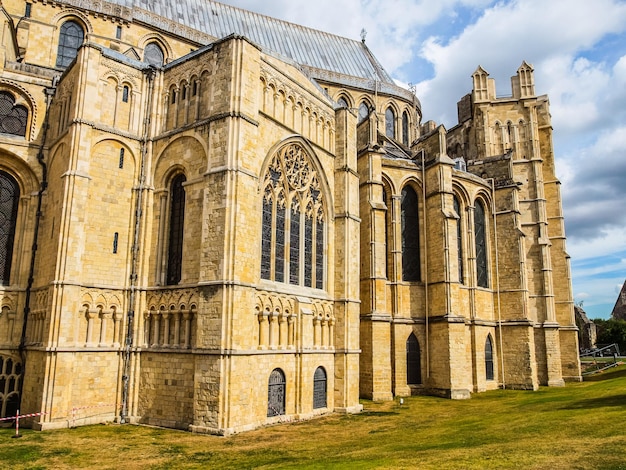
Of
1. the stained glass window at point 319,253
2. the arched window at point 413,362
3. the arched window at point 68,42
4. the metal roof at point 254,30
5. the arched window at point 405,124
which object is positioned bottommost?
the arched window at point 413,362

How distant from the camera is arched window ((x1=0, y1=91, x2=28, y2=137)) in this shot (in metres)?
19.6

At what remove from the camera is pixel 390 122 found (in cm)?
3828

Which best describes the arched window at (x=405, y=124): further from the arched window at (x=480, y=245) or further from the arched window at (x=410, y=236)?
the arched window at (x=410, y=236)

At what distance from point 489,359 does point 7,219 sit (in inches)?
995

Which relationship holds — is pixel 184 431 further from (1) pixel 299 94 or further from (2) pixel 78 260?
(1) pixel 299 94

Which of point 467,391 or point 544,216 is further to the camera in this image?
point 544,216

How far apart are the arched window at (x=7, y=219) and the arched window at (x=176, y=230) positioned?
586 cm

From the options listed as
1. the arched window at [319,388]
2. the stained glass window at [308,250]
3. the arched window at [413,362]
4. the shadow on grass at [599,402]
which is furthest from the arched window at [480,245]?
the arched window at [319,388]

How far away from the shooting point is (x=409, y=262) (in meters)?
28.3

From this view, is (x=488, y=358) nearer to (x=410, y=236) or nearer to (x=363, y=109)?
(x=410, y=236)

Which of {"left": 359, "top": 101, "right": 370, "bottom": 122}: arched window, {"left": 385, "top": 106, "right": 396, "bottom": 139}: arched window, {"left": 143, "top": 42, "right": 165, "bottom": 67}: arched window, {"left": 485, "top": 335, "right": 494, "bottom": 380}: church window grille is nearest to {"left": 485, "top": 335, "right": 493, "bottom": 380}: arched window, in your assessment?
{"left": 485, "top": 335, "right": 494, "bottom": 380}: church window grille

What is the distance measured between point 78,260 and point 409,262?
1716 cm

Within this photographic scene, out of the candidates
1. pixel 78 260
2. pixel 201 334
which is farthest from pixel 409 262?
pixel 78 260

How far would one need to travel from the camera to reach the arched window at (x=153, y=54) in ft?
91.6
